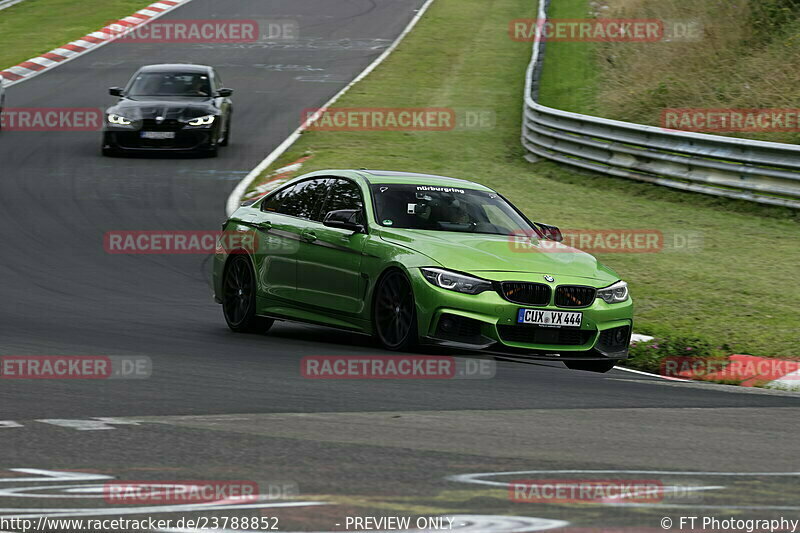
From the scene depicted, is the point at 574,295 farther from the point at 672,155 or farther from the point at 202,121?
the point at 202,121

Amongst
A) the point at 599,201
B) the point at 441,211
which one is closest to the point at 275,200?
the point at 441,211

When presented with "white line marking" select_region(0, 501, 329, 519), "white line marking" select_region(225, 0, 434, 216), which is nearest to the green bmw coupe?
"white line marking" select_region(0, 501, 329, 519)

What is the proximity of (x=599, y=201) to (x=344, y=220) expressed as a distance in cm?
1106

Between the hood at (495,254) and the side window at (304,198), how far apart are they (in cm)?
115

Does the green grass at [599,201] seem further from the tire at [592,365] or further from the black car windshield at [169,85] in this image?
the black car windshield at [169,85]

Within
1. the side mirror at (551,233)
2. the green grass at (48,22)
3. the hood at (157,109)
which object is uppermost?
the side mirror at (551,233)

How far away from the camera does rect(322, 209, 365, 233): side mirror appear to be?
11305 millimetres

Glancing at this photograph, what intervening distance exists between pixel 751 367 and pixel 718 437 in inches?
146

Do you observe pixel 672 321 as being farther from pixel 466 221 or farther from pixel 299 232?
pixel 299 232

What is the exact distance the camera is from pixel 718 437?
7559 mm

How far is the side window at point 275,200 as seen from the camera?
12.6 m

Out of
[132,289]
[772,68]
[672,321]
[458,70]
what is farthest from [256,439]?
[458,70]

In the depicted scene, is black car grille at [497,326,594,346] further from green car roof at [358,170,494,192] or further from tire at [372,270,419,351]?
green car roof at [358,170,494,192]

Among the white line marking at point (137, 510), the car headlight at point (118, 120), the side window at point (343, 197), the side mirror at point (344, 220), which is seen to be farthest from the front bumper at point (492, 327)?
the car headlight at point (118, 120)
